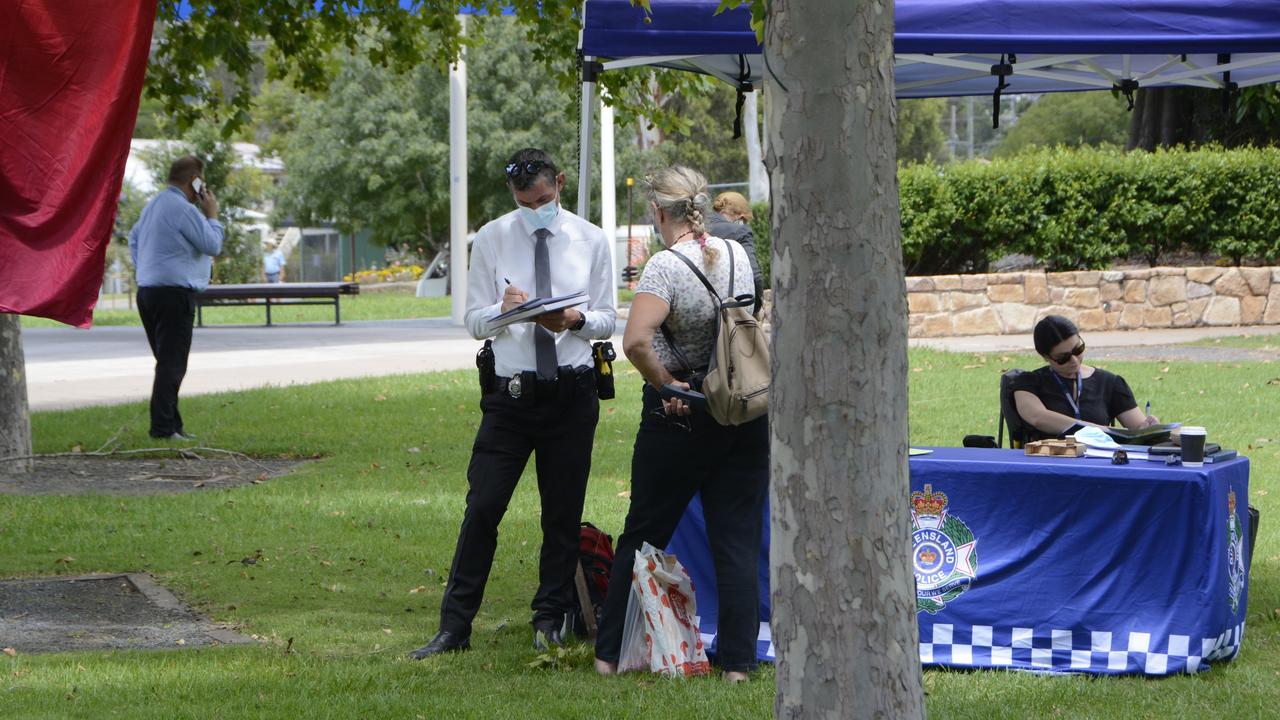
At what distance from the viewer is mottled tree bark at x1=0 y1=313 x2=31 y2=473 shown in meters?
9.79

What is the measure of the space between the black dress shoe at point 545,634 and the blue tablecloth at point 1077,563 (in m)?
0.79

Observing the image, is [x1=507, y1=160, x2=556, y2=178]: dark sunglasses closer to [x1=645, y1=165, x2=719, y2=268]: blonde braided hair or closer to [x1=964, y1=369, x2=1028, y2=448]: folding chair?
[x1=645, y1=165, x2=719, y2=268]: blonde braided hair

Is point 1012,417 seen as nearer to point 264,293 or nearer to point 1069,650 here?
point 1069,650

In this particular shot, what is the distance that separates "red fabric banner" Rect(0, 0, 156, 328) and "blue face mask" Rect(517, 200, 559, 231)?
228 cm

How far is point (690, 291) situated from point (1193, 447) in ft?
6.11

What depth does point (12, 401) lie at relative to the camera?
9.80 meters

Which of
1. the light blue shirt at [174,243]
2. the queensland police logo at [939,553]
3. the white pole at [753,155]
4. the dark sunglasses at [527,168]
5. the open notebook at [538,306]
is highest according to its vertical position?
the white pole at [753,155]

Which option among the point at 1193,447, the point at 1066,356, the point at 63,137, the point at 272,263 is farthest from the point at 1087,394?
the point at 272,263

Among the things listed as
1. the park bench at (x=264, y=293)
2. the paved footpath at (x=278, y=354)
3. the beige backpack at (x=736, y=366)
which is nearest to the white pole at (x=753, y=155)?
the park bench at (x=264, y=293)

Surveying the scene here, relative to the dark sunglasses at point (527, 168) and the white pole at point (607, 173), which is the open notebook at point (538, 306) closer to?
the dark sunglasses at point (527, 168)

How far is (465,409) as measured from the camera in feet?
43.8

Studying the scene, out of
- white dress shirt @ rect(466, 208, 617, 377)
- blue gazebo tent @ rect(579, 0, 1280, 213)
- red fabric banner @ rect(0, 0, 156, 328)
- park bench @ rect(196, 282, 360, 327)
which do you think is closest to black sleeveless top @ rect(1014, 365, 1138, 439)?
blue gazebo tent @ rect(579, 0, 1280, 213)

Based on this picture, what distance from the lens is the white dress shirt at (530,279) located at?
5516 millimetres

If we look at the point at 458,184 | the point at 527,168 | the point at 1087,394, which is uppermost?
the point at 458,184
